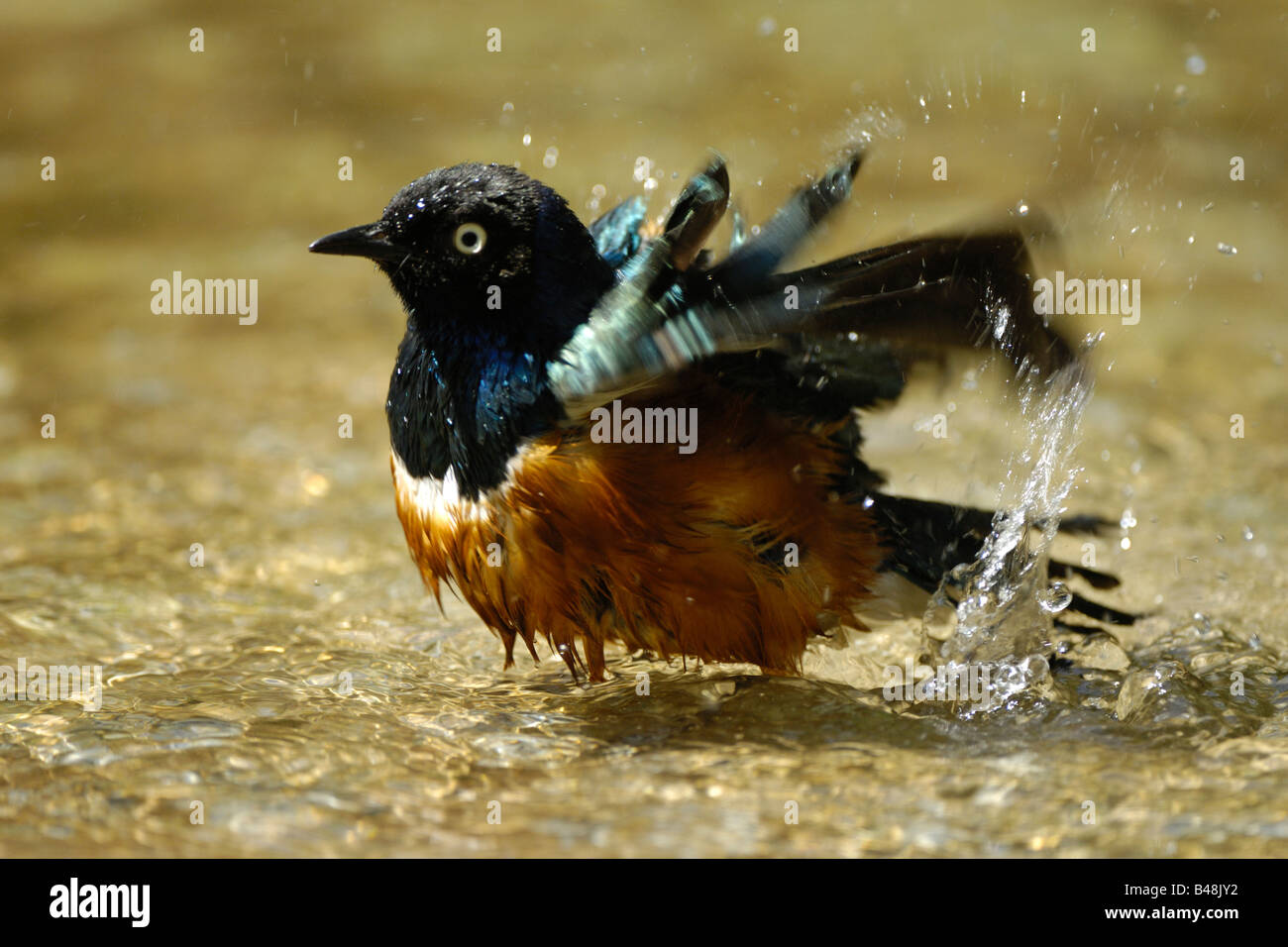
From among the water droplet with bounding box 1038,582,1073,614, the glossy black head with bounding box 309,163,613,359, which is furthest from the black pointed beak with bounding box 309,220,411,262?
the water droplet with bounding box 1038,582,1073,614

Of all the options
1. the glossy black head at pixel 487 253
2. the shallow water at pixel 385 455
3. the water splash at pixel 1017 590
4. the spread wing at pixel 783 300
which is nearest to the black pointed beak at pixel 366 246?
the glossy black head at pixel 487 253

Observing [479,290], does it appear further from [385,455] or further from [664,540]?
[385,455]

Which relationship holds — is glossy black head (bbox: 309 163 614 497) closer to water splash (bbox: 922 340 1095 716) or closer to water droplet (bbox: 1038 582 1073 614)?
water splash (bbox: 922 340 1095 716)

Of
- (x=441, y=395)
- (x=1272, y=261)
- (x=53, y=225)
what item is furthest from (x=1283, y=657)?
(x=53, y=225)

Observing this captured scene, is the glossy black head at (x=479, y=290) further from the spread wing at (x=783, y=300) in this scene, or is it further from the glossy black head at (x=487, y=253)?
the spread wing at (x=783, y=300)

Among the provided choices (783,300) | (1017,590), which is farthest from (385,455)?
(783,300)

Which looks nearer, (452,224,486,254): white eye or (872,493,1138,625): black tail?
(452,224,486,254): white eye
